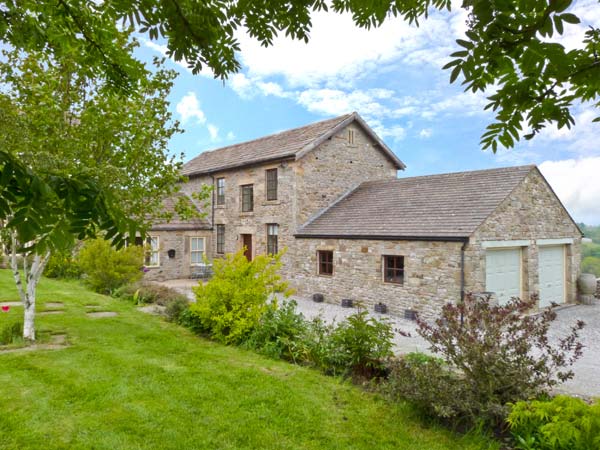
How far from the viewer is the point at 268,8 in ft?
9.71

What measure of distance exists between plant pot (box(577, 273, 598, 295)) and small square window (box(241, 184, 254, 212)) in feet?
47.1

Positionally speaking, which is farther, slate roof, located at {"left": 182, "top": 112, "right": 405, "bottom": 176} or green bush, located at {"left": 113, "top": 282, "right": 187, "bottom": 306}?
slate roof, located at {"left": 182, "top": 112, "right": 405, "bottom": 176}

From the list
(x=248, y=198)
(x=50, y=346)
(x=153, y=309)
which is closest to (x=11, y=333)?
(x=50, y=346)

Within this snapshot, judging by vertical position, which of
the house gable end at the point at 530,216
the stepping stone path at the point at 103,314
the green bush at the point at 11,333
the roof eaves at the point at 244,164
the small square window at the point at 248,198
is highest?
the roof eaves at the point at 244,164

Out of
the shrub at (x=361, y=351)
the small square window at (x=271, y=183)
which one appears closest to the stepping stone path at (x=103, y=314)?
the shrub at (x=361, y=351)

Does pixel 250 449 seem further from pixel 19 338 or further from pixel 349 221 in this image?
pixel 349 221

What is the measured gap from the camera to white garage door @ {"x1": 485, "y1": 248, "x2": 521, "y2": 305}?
39.3 ft

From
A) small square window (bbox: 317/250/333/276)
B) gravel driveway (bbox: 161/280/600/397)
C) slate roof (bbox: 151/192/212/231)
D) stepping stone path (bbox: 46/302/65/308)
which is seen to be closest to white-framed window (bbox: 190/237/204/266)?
slate roof (bbox: 151/192/212/231)

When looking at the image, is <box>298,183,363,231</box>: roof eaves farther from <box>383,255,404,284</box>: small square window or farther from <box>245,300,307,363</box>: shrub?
<box>245,300,307,363</box>: shrub

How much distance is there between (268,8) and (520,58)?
2008mm

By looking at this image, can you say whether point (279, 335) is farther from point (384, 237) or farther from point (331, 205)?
point (331, 205)

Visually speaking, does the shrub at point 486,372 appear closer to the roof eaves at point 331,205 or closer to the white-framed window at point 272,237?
the roof eaves at point 331,205

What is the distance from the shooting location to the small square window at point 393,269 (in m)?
12.9

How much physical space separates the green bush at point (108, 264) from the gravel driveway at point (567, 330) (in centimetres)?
252
